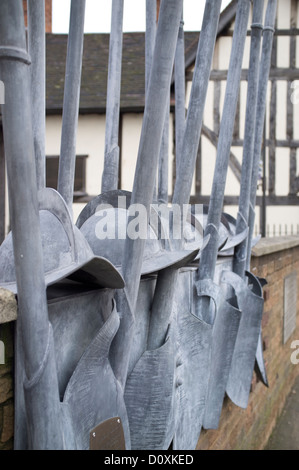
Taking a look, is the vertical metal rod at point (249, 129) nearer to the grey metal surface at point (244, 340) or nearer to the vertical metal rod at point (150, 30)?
the grey metal surface at point (244, 340)

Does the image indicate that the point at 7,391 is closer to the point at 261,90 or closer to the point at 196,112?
the point at 196,112

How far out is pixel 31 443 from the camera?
1.29m

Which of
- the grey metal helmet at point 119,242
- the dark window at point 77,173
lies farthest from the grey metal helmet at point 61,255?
the dark window at point 77,173

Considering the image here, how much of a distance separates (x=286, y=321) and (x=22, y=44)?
4.88 metres

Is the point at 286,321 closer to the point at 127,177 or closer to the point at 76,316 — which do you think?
the point at 127,177

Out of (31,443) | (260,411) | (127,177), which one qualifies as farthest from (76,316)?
(127,177)

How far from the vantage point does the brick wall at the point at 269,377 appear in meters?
3.18

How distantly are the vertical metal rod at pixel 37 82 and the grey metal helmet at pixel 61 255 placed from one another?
272 millimetres

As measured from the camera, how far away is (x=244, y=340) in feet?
9.87

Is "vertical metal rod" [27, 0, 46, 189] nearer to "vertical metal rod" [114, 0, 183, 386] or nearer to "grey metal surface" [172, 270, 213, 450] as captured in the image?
"vertical metal rod" [114, 0, 183, 386]

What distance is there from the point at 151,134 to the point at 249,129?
61.8 inches

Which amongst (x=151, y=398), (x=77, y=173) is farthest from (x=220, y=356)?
(x=77, y=173)

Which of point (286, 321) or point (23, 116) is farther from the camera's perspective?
point (286, 321)
